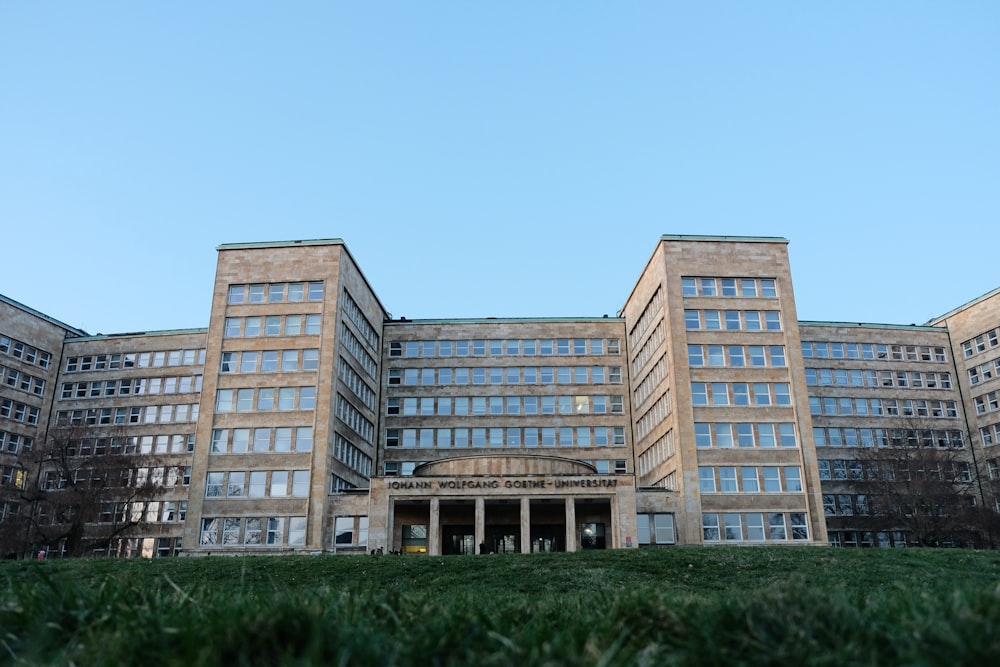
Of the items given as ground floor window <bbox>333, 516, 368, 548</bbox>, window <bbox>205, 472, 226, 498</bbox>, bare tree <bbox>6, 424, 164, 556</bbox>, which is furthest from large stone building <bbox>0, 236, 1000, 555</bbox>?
bare tree <bbox>6, 424, 164, 556</bbox>

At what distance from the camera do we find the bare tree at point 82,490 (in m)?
62.1

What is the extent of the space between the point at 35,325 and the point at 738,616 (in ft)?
294

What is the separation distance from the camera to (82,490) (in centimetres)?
6166

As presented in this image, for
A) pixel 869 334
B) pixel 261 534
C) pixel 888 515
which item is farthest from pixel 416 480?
pixel 869 334

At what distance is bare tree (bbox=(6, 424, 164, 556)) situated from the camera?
62094 mm

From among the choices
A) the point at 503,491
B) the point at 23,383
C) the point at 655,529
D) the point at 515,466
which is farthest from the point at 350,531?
the point at 23,383

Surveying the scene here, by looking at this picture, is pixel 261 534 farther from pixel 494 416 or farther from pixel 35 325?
pixel 35 325

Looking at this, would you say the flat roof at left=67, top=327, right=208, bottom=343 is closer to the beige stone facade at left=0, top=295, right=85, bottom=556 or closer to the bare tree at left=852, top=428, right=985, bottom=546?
the beige stone facade at left=0, top=295, right=85, bottom=556

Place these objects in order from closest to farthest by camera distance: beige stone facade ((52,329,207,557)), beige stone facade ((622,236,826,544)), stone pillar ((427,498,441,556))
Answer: stone pillar ((427,498,441,556)) < beige stone facade ((622,236,826,544)) < beige stone facade ((52,329,207,557))

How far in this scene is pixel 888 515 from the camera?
240ft

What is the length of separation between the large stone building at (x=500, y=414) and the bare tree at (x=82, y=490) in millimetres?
596

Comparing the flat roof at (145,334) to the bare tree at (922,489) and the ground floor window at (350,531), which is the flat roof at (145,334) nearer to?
the ground floor window at (350,531)

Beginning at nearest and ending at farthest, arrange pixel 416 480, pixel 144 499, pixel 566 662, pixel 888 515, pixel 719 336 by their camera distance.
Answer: pixel 566 662 → pixel 416 480 → pixel 719 336 → pixel 144 499 → pixel 888 515

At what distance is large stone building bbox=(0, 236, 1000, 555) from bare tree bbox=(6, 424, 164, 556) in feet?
1.96
